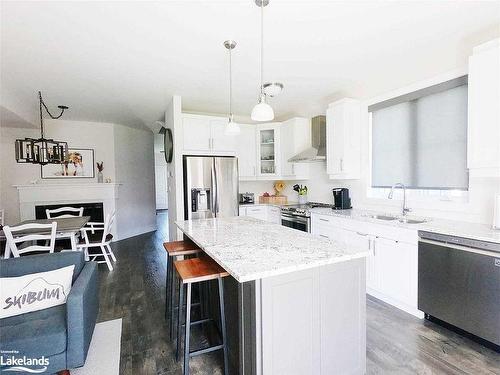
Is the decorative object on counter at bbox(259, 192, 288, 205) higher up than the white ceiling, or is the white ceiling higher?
the white ceiling

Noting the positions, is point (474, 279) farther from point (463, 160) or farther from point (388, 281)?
point (463, 160)

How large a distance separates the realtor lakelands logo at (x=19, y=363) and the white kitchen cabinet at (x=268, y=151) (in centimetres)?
372

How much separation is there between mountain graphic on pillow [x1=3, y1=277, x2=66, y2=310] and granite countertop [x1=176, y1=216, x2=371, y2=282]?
3.39ft

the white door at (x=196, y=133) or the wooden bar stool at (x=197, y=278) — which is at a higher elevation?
the white door at (x=196, y=133)

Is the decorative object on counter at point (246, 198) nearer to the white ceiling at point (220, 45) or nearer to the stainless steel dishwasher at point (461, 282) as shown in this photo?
the white ceiling at point (220, 45)

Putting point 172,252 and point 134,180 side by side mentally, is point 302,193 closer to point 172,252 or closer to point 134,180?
point 172,252

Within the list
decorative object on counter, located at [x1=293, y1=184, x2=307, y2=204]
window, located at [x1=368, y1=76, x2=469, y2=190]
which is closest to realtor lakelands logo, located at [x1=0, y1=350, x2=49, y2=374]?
window, located at [x1=368, y1=76, x2=469, y2=190]

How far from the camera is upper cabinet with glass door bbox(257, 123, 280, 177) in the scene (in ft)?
15.5

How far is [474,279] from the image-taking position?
1.97 meters

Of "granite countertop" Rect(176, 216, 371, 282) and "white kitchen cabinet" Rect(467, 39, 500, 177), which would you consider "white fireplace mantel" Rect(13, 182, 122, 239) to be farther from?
"white kitchen cabinet" Rect(467, 39, 500, 177)

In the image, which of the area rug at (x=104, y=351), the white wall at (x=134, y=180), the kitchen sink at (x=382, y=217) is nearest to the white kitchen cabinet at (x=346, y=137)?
the kitchen sink at (x=382, y=217)

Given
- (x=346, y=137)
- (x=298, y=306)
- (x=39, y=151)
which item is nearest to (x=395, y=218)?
(x=346, y=137)

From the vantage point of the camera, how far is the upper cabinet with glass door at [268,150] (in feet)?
15.5

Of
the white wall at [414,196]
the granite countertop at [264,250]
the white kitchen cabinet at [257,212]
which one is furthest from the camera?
the white kitchen cabinet at [257,212]
